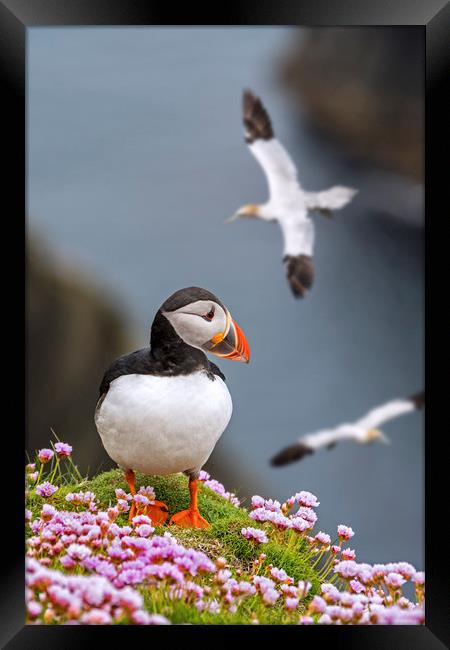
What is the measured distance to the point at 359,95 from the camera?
2.99 m

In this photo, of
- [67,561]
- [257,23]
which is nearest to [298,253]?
[257,23]

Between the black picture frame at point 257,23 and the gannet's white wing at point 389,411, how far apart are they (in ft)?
0.82

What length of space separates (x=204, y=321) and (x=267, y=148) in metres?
0.78

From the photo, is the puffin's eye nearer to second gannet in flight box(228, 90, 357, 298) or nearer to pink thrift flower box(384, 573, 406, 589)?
second gannet in flight box(228, 90, 357, 298)

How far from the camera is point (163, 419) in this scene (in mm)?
2525

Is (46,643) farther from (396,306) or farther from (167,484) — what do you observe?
(396,306)

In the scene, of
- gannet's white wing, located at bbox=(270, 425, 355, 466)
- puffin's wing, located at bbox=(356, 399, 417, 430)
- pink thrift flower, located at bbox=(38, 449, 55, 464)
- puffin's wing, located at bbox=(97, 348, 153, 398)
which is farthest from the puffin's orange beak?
pink thrift flower, located at bbox=(38, 449, 55, 464)

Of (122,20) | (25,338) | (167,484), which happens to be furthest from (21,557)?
(122,20)

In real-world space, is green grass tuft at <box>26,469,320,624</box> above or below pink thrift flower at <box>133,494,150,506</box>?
below

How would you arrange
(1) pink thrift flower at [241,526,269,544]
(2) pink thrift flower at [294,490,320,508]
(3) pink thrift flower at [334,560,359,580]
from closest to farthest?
(3) pink thrift flower at [334,560,359,580]
(1) pink thrift flower at [241,526,269,544]
(2) pink thrift flower at [294,490,320,508]

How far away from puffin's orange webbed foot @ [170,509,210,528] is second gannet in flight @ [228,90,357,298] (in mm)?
903

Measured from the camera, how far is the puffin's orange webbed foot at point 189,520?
281cm

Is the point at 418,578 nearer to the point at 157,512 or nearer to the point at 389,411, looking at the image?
the point at 389,411

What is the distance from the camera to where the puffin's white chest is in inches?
99.7
